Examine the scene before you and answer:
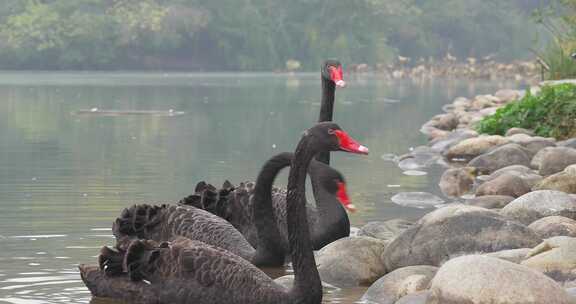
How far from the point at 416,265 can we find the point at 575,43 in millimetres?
16691

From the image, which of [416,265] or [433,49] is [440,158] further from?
[433,49]

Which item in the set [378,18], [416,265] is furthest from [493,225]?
[378,18]

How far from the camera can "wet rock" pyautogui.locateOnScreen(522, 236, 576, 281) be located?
24.5 ft

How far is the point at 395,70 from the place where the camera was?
80.4m

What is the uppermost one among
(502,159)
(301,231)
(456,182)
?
(301,231)

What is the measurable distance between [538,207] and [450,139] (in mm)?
9062

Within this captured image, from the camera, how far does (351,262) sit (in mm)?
8289

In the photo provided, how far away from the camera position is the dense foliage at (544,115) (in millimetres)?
16656

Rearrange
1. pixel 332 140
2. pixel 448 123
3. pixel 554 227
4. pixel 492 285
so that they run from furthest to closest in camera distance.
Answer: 1. pixel 448 123
2. pixel 554 227
3. pixel 332 140
4. pixel 492 285

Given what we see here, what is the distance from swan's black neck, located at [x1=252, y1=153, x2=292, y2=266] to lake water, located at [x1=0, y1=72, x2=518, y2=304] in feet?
2.28

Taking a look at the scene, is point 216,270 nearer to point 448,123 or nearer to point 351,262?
point 351,262

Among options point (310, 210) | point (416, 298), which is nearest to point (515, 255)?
point (416, 298)

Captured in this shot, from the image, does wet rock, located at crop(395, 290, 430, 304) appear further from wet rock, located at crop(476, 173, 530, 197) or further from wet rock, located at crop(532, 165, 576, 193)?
wet rock, located at crop(476, 173, 530, 197)

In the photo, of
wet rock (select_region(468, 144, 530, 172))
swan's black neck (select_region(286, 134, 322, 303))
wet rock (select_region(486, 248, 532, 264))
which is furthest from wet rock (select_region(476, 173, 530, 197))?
swan's black neck (select_region(286, 134, 322, 303))
